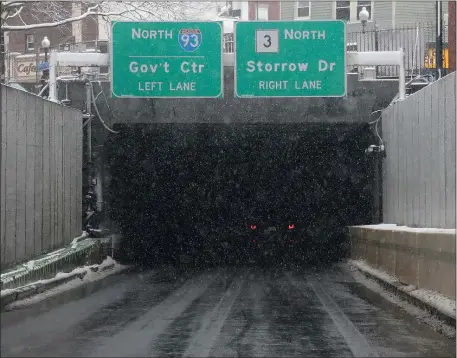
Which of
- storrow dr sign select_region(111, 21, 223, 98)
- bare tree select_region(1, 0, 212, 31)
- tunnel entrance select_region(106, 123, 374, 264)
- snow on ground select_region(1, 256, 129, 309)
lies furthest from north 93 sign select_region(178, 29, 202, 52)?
bare tree select_region(1, 0, 212, 31)

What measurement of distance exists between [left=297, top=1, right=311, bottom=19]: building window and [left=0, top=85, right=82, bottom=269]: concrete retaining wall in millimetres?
28477

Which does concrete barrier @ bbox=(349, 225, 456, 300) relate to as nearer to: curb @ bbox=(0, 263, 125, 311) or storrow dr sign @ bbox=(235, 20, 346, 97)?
storrow dr sign @ bbox=(235, 20, 346, 97)

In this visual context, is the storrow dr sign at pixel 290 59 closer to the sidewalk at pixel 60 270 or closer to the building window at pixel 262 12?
the sidewalk at pixel 60 270

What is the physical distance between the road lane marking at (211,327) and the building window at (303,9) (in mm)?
33383

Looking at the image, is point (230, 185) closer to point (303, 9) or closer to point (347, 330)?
point (303, 9)

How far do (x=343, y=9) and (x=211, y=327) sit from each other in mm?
38520

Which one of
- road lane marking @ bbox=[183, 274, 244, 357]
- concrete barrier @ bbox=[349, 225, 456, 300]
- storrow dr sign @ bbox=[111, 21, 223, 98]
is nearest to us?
road lane marking @ bbox=[183, 274, 244, 357]

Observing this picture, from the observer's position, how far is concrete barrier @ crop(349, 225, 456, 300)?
1191 cm

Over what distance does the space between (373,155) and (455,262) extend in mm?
14997

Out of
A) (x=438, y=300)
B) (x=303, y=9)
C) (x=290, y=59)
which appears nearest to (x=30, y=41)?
(x=303, y=9)

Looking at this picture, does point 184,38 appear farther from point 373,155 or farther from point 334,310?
point 334,310

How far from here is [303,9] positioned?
48.3 metres

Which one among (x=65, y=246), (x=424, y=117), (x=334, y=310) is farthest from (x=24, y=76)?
(x=334, y=310)

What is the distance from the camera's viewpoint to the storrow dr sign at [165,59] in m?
22.5
